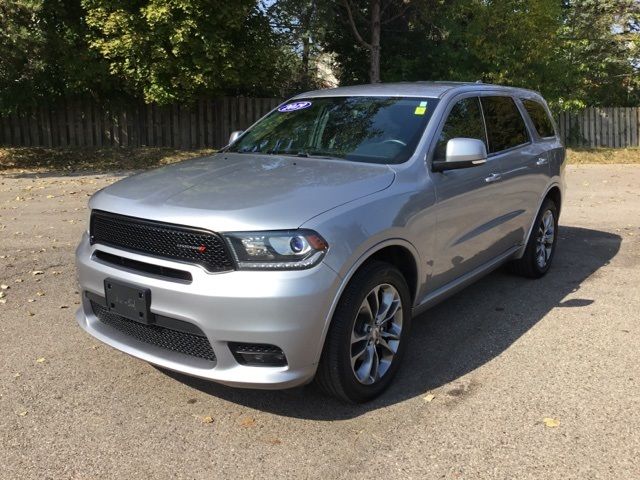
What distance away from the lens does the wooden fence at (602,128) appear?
19.3 m

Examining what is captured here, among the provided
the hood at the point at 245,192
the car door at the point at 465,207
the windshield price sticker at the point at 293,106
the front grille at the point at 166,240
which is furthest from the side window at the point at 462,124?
the front grille at the point at 166,240

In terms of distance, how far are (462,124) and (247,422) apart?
2694 millimetres

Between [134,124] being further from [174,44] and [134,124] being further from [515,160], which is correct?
[515,160]

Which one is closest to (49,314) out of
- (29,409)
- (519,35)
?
(29,409)

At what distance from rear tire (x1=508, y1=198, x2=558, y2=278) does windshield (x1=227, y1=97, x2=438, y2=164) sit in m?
2.15

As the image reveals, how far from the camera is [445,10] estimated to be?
18094 millimetres

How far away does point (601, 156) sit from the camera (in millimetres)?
17281

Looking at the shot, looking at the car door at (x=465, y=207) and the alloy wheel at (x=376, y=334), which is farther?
the car door at (x=465, y=207)

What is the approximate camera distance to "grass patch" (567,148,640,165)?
16797mm

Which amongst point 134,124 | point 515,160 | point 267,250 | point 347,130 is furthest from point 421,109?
point 134,124

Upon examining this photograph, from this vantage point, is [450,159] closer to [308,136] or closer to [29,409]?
[308,136]

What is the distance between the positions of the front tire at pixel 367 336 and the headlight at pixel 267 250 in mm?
390

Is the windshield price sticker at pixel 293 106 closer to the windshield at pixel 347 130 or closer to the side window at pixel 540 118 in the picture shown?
the windshield at pixel 347 130

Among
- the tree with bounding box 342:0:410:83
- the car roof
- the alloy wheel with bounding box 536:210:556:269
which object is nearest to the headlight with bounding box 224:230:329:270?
the car roof
